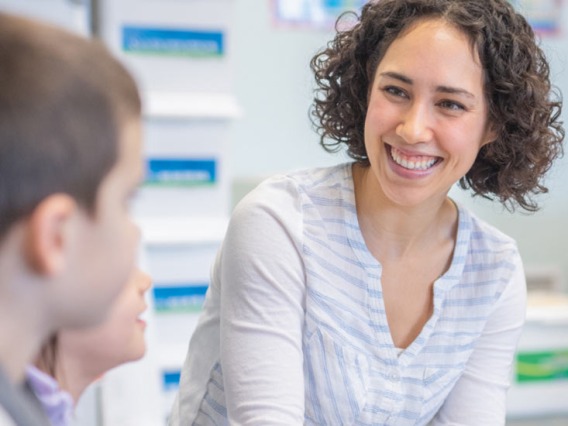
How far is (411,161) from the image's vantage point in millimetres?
1144

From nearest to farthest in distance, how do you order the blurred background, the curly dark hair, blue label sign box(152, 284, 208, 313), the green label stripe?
the curly dark hair → the blurred background → blue label sign box(152, 284, 208, 313) → the green label stripe

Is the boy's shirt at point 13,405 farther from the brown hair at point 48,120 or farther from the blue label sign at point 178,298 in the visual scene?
the blue label sign at point 178,298

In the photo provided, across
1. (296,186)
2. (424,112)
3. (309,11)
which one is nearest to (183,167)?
(309,11)

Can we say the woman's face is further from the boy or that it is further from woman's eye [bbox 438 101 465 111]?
the boy

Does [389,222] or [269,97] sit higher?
[269,97]

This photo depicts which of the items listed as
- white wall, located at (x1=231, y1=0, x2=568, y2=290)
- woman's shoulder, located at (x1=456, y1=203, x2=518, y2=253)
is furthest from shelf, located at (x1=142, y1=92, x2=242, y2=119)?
woman's shoulder, located at (x1=456, y1=203, x2=518, y2=253)

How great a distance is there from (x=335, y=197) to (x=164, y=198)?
0.99 meters

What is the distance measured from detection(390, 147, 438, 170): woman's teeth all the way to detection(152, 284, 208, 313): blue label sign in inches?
42.3

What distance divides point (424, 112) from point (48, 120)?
679 mm

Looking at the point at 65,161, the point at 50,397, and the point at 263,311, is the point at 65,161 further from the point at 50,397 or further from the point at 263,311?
the point at 263,311

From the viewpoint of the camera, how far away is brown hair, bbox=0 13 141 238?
53 centimetres

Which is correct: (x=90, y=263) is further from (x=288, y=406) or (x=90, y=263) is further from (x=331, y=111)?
(x=331, y=111)

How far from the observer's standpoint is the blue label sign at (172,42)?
2.06m

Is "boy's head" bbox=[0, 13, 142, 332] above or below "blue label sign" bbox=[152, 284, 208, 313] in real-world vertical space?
above
